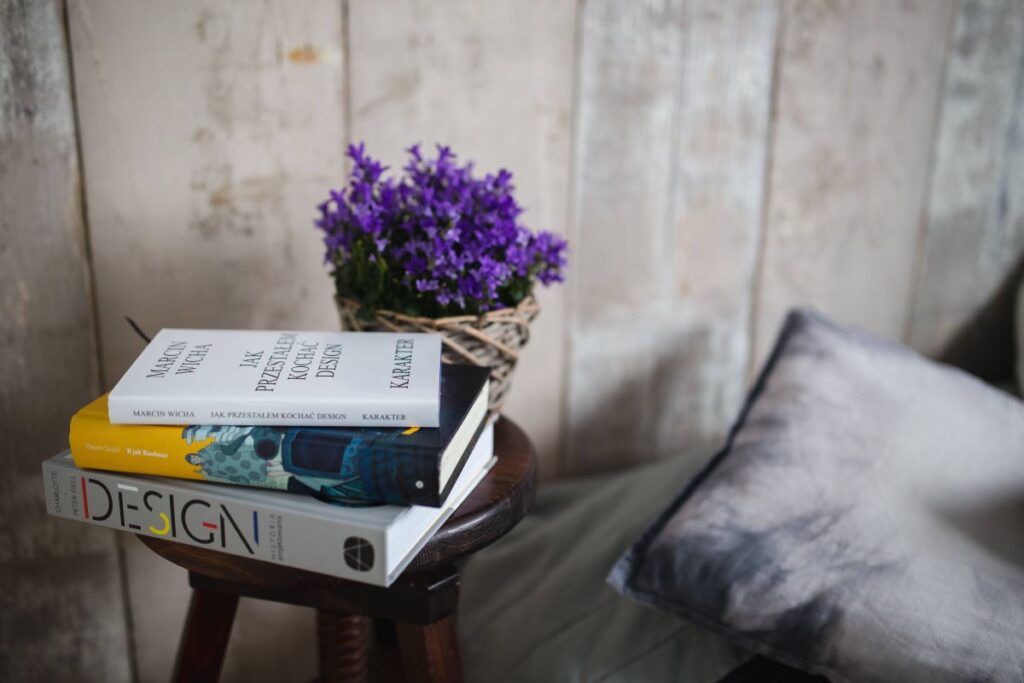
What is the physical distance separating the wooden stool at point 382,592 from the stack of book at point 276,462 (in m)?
0.03

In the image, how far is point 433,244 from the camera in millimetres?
653

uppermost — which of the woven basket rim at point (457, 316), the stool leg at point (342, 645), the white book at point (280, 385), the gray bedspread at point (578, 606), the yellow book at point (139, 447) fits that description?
the woven basket rim at point (457, 316)

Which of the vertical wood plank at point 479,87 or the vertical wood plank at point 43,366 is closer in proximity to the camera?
the vertical wood plank at point 43,366

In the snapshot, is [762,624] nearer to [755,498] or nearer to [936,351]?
[755,498]

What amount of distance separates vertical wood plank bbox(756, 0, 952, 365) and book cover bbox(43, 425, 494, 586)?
2.60 ft

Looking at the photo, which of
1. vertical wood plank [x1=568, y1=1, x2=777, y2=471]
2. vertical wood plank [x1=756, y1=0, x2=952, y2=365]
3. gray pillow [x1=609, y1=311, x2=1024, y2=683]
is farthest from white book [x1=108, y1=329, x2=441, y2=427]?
vertical wood plank [x1=756, y1=0, x2=952, y2=365]

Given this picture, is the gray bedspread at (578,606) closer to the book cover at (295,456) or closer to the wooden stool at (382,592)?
the wooden stool at (382,592)

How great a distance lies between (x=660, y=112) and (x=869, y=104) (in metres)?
0.36

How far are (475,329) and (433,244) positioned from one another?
0.08m

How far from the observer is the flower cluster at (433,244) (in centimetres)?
66

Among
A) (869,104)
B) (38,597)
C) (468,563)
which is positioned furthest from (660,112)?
(38,597)

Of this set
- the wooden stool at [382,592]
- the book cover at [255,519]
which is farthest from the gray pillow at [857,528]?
the book cover at [255,519]

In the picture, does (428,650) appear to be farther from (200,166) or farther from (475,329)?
(200,166)

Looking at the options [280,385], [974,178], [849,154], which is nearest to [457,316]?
[280,385]
